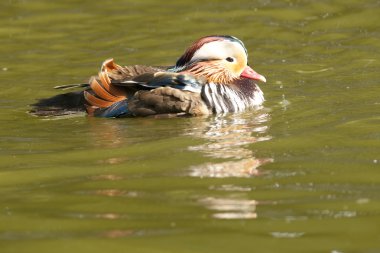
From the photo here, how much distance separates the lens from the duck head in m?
10.2

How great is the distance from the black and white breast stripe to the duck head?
214mm

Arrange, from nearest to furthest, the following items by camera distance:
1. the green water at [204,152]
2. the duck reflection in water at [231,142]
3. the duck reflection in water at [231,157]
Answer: the green water at [204,152], the duck reflection in water at [231,157], the duck reflection in water at [231,142]

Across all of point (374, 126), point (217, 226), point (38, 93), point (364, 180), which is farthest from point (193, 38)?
point (217, 226)

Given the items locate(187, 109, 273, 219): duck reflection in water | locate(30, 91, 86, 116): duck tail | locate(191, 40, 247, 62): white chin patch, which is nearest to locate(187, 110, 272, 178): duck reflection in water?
locate(187, 109, 273, 219): duck reflection in water

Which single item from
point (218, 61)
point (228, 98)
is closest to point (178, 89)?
point (228, 98)

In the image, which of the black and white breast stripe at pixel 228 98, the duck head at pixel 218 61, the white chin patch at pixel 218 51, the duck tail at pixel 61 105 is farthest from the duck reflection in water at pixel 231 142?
the duck tail at pixel 61 105

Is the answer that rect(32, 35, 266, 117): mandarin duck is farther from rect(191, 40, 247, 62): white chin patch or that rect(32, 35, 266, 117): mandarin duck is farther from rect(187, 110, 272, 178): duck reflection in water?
rect(187, 110, 272, 178): duck reflection in water

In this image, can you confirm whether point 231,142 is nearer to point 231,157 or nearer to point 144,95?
point 231,157

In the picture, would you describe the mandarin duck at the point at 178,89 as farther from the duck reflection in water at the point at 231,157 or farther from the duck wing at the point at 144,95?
the duck reflection in water at the point at 231,157

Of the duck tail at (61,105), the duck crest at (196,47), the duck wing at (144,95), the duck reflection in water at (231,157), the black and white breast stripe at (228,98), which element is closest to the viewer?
the duck reflection in water at (231,157)

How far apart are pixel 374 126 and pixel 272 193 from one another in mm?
2376

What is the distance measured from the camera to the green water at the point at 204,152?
5.18 metres

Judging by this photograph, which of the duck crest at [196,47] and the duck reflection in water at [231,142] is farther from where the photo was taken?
the duck crest at [196,47]

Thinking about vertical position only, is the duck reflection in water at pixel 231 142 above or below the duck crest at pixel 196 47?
below
